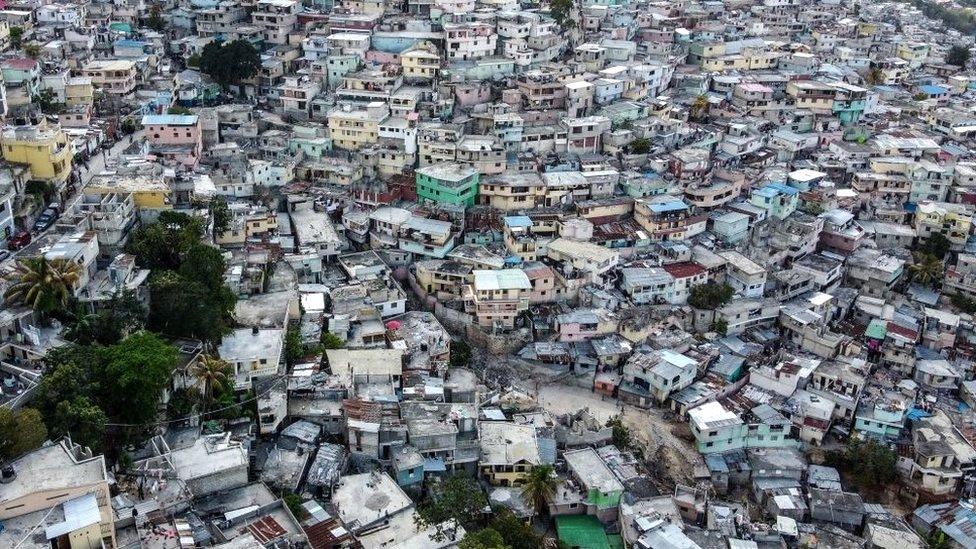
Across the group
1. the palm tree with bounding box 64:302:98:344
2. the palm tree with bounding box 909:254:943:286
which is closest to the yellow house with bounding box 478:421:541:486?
the palm tree with bounding box 64:302:98:344

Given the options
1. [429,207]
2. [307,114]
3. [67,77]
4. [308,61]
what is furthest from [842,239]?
[67,77]

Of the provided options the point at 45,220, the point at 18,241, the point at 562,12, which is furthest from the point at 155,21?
the point at 18,241

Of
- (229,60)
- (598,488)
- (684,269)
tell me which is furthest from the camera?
(229,60)

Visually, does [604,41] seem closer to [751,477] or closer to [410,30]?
[410,30]

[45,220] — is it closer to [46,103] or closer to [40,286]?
[40,286]

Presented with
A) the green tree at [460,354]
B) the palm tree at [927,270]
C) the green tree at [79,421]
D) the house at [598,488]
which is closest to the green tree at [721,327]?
the green tree at [460,354]

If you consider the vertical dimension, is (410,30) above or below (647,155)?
above
